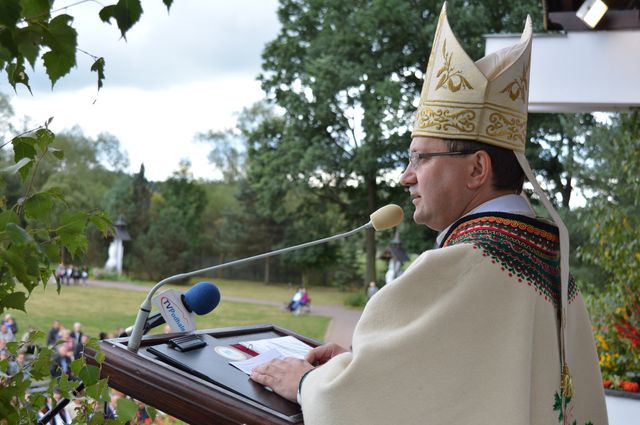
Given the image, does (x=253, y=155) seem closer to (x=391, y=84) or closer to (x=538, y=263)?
(x=391, y=84)

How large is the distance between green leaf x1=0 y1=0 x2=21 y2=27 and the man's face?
0.94 m

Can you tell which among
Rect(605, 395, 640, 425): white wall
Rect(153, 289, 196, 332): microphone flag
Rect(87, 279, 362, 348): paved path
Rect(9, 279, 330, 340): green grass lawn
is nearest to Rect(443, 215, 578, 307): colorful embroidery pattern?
Rect(153, 289, 196, 332): microphone flag

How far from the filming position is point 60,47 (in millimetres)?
1007

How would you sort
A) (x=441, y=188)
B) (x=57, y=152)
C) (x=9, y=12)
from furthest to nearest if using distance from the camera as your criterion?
(x=441, y=188)
(x=57, y=152)
(x=9, y=12)

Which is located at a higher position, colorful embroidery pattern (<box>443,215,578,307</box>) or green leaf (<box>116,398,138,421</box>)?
colorful embroidery pattern (<box>443,215,578,307</box>)

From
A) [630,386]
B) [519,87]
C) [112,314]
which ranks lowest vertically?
[112,314]

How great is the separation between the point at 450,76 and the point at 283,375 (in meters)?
0.79

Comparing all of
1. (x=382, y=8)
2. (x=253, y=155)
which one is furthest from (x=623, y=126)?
(x=253, y=155)

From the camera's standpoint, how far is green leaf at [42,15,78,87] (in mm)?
994

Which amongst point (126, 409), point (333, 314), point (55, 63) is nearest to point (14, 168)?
point (55, 63)

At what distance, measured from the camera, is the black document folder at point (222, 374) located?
1343mm

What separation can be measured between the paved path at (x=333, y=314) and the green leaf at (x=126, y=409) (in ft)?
50.3

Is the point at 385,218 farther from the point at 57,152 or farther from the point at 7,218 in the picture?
the point at 7,218

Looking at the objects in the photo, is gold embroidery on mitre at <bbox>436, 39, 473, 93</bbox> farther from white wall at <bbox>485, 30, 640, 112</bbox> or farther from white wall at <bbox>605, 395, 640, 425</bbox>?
white wall at <bbox>605, 395, 640, 425</bbox>
